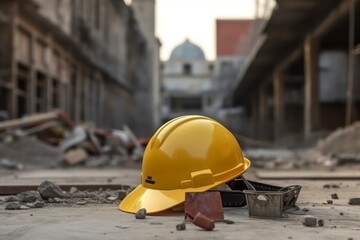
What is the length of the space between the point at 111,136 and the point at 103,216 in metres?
12.1

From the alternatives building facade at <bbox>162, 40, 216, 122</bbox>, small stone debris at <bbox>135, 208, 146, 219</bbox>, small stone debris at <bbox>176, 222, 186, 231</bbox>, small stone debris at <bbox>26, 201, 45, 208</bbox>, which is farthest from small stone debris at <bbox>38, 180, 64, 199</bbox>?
building facade at <bbox>162, 40, 216, 122</bbox>

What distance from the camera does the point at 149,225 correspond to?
407 centimetres

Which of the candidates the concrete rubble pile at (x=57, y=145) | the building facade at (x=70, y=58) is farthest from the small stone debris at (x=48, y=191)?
the building facade at (x=70, y=58)

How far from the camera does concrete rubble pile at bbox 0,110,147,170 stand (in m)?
13.9

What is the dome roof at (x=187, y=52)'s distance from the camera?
80.1 m

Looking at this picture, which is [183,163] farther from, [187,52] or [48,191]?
[187,52]

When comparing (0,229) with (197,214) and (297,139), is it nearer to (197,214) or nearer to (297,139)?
(197,214)

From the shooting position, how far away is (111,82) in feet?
113

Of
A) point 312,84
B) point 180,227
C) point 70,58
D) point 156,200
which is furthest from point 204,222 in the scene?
point 70,58

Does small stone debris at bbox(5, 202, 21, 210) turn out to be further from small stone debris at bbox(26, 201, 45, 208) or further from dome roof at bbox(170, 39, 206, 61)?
dome roof at bbox(170, 39, 206, 61)

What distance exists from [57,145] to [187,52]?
2673 inches

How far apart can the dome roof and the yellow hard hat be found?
74043 mm

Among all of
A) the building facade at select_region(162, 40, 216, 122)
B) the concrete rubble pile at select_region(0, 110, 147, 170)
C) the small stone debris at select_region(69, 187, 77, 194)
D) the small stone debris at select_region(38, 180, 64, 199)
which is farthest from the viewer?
the building facade at select_region(162, 40, 216, 122)

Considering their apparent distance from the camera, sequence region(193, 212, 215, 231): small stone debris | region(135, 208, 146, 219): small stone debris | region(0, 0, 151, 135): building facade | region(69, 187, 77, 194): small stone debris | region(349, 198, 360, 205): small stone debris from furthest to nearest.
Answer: region(0, 0, 151, 135): building facade
region(69, 187, 77, 194): small stone debris
region(349, 198, 360, 205): small stone debris
region(135, 208, 146, 219): small stone debris
region(193, 212, 215, 231): small stone debris
